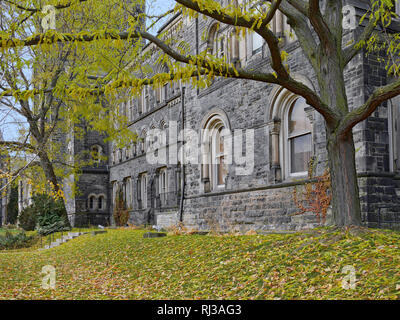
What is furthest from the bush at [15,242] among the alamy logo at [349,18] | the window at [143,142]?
the alamy logo at [349,18]

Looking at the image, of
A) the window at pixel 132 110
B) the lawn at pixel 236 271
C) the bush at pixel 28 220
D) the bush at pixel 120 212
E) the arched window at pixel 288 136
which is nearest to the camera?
the lawn at pixel 236 271

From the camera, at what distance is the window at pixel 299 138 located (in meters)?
13.3

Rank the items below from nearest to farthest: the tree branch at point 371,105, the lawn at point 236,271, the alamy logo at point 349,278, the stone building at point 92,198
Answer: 1. the alamy logo at point 349,278
2. the lawn at point 236,271
3. the tree branch at point 371,105
4. the stone building at point 92,198

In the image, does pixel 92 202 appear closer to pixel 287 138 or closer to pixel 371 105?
pixel 287 138

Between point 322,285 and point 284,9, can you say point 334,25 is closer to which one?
point 284,9

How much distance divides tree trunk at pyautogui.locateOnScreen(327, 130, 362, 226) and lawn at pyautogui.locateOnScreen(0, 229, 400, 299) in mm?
381

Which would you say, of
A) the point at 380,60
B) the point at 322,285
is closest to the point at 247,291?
the point at 322,285

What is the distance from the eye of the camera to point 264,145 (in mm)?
14430

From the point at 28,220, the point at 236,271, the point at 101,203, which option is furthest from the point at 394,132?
Answer: the point at 101,203

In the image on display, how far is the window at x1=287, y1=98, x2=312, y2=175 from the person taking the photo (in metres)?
13.3

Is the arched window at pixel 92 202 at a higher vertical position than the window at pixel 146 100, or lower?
lower

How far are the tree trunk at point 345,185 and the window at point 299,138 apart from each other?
183 inches

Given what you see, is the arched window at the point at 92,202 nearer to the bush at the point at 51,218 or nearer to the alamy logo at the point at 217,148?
the bush at the point at 51,218

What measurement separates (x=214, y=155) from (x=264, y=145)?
3.92 meters
